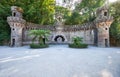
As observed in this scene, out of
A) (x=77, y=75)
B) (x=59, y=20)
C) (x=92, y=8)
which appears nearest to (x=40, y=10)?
(x=59, y=20)

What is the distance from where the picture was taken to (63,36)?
22500mm

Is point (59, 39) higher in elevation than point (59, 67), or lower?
higher

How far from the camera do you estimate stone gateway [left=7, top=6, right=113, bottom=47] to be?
17438 millimetres

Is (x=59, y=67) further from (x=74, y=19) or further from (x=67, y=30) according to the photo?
(x=74, y=19)

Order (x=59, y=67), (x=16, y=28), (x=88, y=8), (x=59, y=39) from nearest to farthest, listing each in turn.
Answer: (x=59, y=67) < (x=16, y=28) < (x=59, y=39) < (x=88, y=8)

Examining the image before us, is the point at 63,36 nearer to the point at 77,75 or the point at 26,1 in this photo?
the point at 26,1

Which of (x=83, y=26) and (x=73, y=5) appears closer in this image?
(x=83, y=26)

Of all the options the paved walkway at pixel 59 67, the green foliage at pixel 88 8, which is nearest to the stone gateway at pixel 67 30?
the green foliage at pixel 88 8

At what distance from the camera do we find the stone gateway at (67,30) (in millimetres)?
17438

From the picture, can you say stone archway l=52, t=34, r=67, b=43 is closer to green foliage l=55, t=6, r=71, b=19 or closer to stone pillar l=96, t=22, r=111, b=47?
green foliage l=55, t=6, r=71, b=19

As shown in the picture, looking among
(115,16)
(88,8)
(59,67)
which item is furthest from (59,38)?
(59,67)

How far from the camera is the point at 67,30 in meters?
22.5

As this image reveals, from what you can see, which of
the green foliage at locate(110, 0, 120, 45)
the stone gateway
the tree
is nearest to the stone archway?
the stone gateway

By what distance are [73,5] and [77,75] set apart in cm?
2592
